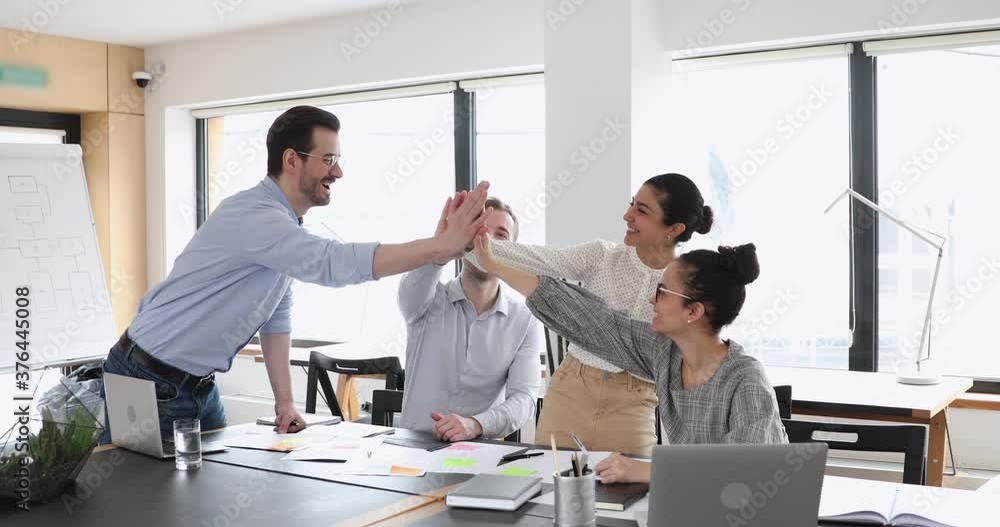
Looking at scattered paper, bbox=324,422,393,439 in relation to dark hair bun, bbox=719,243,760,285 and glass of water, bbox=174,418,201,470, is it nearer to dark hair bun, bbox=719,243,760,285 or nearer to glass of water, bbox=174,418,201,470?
glass of water, bbox=174,418,201,470

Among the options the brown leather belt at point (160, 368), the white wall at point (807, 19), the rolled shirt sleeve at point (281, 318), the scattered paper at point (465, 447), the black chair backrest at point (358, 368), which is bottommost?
the black chair backrest at point (358, 368)

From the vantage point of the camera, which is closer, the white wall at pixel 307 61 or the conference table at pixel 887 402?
the conference table at pixel 887 402

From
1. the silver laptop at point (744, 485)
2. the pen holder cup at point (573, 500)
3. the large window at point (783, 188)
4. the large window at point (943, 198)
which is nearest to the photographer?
the silver laptop at point (744, 485)

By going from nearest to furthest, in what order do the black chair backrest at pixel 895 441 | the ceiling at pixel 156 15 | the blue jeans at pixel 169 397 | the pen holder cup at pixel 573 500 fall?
the pen holder cup at pixel 573 500 < the black chair backrest at pixel 895 441 < the blue jeans at pixel 169 397 < the ceiling at pixel 156 15

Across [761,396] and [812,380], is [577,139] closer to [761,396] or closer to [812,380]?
[812,380]

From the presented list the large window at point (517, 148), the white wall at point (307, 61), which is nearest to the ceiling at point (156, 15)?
the white wall at point (307, 61)

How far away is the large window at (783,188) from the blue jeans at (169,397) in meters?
2.48

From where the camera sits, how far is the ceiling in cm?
545

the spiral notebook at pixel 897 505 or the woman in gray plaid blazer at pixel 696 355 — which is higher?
the woman in gray plaid blazer at pixel 696 355

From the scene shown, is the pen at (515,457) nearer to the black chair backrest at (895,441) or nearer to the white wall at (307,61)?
the black chair backrest at (895,441)

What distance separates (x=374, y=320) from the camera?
603cm

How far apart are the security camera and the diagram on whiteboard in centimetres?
154

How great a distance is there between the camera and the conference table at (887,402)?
3.15 metres

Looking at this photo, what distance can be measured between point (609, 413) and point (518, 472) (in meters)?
0.65
